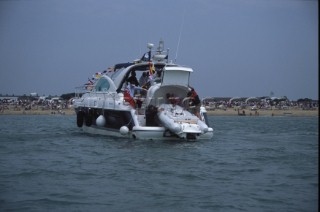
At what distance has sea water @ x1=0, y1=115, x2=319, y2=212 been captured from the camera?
10.4 meters

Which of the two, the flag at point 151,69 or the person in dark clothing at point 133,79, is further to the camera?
the person in dark clothing at point 133,79

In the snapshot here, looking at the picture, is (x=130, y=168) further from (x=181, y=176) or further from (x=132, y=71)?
(x=132, y=71)

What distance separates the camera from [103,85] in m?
27.1

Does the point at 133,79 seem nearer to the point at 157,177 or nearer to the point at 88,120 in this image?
the point at 88,120

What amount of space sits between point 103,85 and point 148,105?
5426 mm

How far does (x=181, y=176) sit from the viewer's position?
13320 millimetres

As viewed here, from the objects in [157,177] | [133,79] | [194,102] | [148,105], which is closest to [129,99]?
[148,105]

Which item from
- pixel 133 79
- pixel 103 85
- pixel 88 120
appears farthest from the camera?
pixel 88 120

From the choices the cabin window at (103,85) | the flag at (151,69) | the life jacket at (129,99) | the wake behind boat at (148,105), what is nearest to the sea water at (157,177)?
the wake behind boat at (148,105)

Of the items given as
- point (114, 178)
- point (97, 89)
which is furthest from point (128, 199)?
point (97, 89)

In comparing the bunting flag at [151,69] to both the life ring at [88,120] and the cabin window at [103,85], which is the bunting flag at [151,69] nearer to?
the cabin window at [103,85]

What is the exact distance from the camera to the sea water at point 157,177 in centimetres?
1037

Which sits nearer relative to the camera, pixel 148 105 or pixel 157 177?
pixel 157 177

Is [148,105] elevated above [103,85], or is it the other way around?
[103,85]
